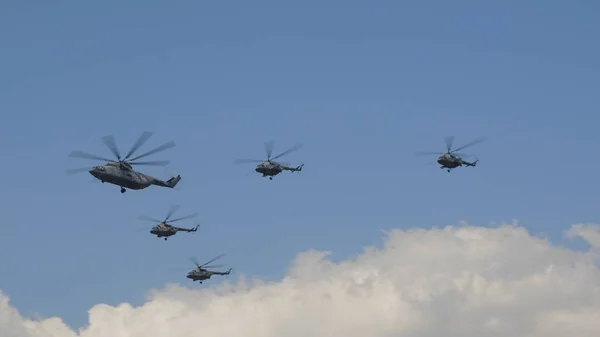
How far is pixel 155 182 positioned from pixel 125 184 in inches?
593

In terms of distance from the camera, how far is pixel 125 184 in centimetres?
18488

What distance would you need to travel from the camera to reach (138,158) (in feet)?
622

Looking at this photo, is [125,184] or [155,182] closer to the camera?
[125,184]

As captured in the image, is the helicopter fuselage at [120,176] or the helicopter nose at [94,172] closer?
the helicopter nose at [94,172]

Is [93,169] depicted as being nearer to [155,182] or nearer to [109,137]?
[109,137]

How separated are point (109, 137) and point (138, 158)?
6.33 meters

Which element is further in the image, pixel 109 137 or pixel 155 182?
pixel 155 182

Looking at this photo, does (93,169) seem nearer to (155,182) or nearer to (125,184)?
(125,184)

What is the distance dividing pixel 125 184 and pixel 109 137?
8337 millimetres

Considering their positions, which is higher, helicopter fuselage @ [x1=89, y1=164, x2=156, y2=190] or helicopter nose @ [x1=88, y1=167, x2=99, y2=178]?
helicopter fuselage @ [x1=89, y1=164, x2=156, y2=190]

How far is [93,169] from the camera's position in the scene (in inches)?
7042

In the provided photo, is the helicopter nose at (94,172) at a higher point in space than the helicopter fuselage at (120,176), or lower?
lower

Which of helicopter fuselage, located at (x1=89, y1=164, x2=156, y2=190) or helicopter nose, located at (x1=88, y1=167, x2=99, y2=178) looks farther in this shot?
helicopter fuselage, located at (x1=89, y1=164, x2=156, y2=190)

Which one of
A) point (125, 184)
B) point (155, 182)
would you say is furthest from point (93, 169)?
point (155, 182)
